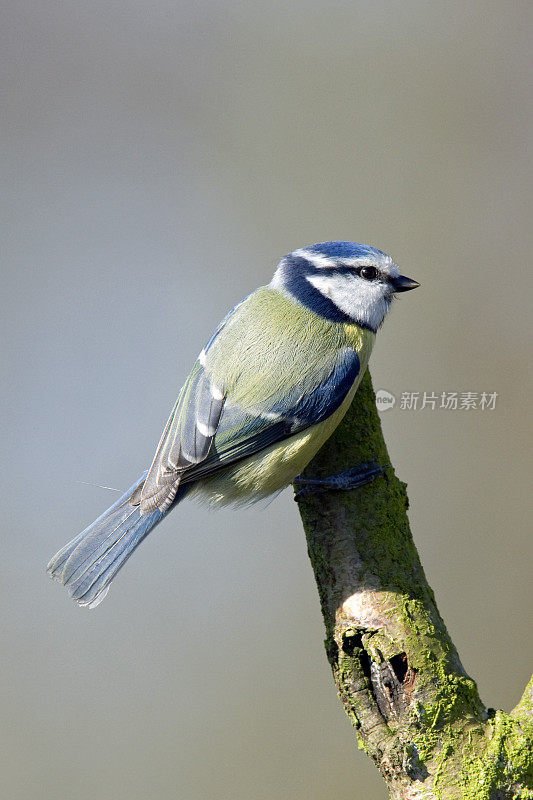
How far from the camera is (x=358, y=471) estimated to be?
1401 millimetres

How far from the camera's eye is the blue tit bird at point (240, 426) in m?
1.47

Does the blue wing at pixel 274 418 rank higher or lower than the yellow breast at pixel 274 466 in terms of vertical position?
higher

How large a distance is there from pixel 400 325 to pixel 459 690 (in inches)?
75.8

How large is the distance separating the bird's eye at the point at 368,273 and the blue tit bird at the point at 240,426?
155 millimetres

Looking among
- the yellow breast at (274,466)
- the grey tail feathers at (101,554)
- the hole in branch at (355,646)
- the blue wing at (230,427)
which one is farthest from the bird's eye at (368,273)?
the hole in branch at (355,646)

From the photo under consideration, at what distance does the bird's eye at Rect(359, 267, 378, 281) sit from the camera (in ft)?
5.53

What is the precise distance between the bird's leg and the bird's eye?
508mm

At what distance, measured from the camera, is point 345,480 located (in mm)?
1381

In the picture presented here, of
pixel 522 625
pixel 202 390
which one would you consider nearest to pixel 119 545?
pixel 202 390

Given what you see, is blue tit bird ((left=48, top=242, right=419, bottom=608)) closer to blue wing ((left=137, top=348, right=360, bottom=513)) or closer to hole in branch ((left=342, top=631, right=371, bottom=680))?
blue wing ((left=137, top=348, right=360, bottom=513))

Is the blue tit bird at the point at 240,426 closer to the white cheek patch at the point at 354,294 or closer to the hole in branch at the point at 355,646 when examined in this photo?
the white cheek patch at the point at 354,294

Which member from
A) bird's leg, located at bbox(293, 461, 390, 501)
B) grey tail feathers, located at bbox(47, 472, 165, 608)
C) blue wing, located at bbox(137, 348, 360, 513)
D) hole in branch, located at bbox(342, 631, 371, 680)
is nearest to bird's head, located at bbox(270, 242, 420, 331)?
blue wing, located at bbox(137, 348, 360, 513)

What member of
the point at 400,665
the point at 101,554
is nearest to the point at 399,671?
the point at 400,665

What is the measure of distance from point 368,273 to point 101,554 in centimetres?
90
